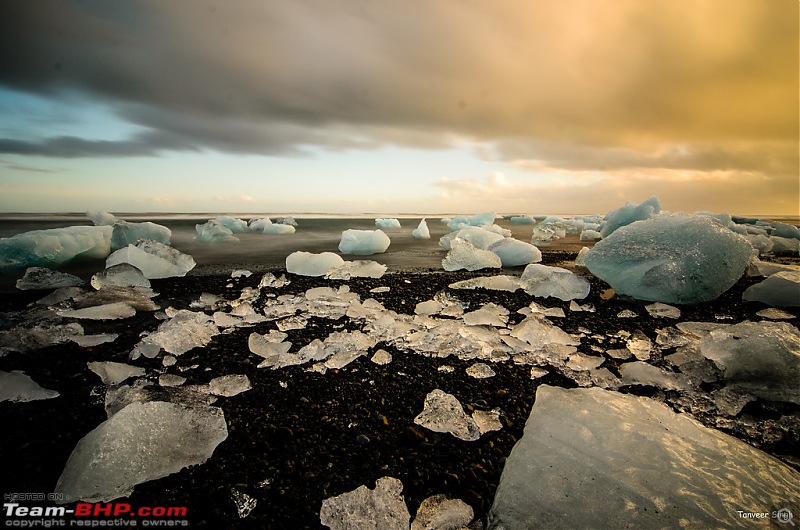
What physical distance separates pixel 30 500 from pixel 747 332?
3842mm

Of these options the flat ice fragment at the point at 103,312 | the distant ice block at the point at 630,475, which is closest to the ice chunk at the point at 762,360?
the distant ice block at the point at 630,475

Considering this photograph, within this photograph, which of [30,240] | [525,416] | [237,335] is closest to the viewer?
[525,416]

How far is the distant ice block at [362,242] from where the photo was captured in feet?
28.8

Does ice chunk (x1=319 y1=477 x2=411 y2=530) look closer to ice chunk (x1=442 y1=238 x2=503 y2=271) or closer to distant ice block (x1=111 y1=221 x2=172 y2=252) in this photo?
ice chunk (x1=442 y1=238 x2=503 y2=271)

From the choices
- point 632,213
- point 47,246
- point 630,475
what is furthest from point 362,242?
point 632,213

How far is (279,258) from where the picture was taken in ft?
25.9

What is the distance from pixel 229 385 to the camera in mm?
A: 2086

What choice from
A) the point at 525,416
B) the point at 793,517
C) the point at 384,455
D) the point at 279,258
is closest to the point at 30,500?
the point at 384,455

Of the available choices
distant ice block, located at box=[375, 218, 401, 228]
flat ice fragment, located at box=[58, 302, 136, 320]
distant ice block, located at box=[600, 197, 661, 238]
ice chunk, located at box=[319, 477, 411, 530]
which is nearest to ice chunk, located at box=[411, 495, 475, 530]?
ice chunk, located at box=[319, 477, 411, 530]

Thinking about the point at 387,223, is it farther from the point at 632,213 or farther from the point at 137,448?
the point at 137,448

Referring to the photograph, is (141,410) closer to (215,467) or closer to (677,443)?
(215,467)

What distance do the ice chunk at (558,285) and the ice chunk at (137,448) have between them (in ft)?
12.2

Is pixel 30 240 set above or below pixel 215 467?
above

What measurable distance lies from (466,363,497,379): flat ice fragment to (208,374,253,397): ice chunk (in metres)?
1.43
